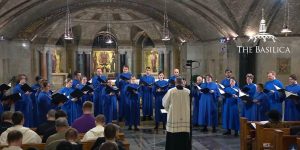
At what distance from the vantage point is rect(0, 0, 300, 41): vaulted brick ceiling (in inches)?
627

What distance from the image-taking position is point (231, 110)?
11.8 m

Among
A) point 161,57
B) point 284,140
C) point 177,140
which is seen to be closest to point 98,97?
point 177,140

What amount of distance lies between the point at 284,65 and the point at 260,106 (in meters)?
6.86

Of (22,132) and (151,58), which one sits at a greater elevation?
(151,58)

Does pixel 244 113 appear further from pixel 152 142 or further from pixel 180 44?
pixel 180 44

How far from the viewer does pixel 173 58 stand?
27.3 m

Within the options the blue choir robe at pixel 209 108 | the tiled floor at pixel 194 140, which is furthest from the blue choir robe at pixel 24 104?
the blue choir robe at pixel 209 108

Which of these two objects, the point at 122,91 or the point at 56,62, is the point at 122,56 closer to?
the point at 56,62

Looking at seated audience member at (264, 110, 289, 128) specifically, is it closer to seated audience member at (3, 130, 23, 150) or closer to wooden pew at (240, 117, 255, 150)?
wooden pew at (240, 117, 255, 150)

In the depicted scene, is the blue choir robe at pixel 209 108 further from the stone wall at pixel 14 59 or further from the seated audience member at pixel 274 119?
the stone wall at pixel 14 59

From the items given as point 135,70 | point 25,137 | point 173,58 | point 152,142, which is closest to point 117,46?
point 135,70

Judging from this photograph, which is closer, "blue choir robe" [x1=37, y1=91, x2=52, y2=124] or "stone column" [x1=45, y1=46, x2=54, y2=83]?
"blue choir robe" [x1=37, y1=91, x2=52, y2=124]

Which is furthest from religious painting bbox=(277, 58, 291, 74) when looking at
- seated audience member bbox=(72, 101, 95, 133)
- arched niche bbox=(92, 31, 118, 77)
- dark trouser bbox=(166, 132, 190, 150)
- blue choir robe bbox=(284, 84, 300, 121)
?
arched niche bbox=(92, 31, 118, 77)

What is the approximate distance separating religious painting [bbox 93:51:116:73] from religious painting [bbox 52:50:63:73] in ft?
8.78
